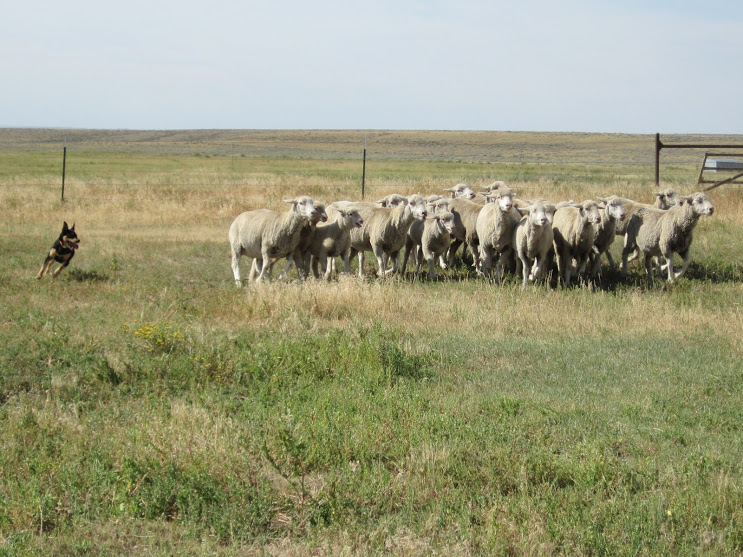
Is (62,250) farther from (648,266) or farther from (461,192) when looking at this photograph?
(648,266)

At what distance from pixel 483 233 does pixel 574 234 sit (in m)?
1.75

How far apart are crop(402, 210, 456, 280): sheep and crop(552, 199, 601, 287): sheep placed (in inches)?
81.9

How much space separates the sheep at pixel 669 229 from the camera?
15.9 metres

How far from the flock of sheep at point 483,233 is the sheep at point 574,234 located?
0.02 m

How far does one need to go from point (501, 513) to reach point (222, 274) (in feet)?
38.6

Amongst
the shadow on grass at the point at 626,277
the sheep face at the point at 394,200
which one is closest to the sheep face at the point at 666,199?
the shadow on grass at the point at 626,277

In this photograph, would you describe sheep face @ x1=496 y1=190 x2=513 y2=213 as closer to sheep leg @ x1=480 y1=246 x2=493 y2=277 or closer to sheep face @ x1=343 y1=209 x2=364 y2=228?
sheep leg @ x1=480 y1=246 x2=493 y2=277

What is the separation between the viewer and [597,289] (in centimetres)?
1516

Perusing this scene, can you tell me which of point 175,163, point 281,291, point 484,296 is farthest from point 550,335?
point 175,163

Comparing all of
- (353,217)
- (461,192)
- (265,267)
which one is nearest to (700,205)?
(461,192)

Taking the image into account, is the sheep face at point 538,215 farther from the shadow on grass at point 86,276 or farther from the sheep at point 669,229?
the shadow on grass at point 86,276

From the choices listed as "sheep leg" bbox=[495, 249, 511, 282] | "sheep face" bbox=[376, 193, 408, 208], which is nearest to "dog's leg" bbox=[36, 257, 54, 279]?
"sheep face" bbox=[376, 193, 408, 208]

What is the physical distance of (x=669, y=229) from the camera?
52.6 feet

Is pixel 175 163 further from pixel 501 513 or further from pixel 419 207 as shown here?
pixel 501 513
